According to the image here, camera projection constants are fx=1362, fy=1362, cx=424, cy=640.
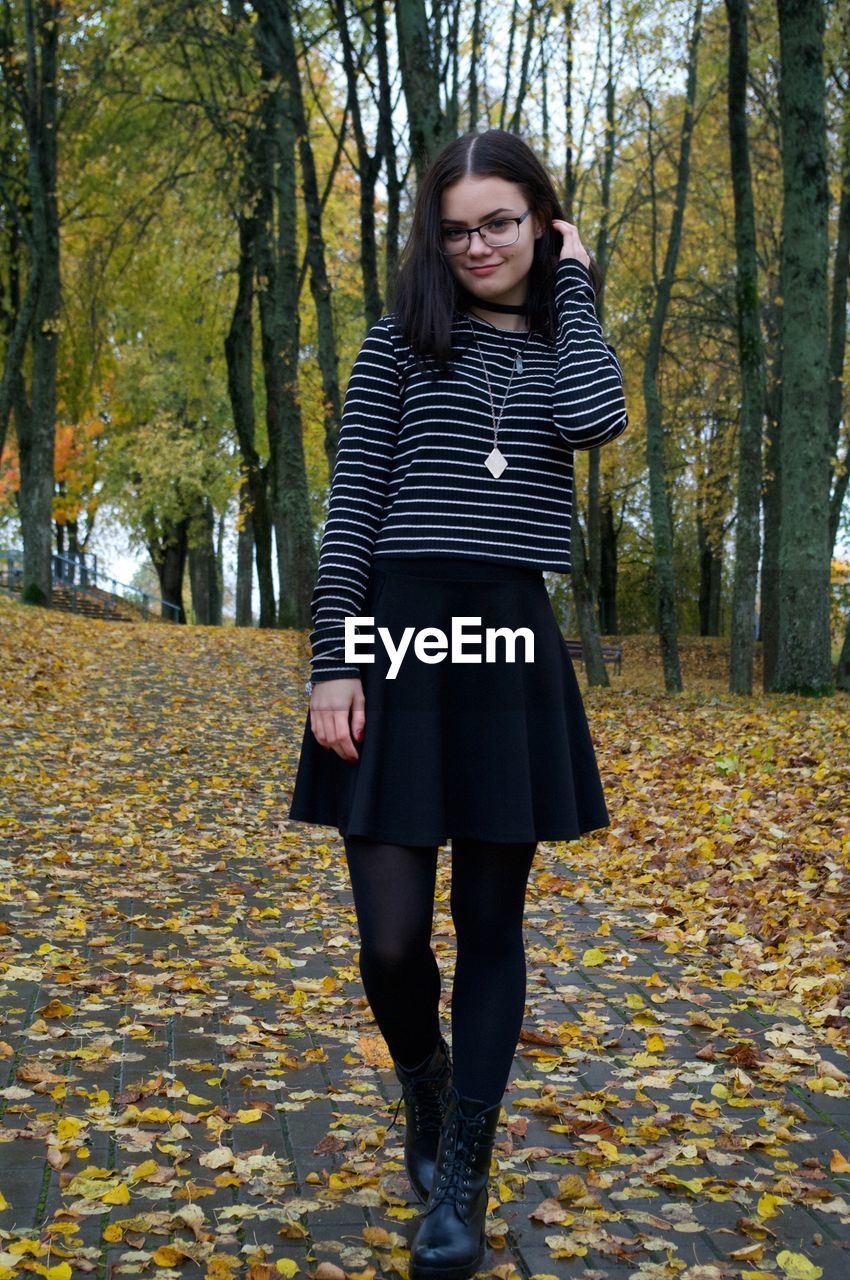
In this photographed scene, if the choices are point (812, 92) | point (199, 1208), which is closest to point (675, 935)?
point (199, 1208)

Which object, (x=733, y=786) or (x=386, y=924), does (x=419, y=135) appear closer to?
(x=733, y=786)

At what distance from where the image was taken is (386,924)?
9.21 feet

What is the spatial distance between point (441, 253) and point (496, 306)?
6.8 inches

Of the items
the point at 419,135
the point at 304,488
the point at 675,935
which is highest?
the point at 419,135

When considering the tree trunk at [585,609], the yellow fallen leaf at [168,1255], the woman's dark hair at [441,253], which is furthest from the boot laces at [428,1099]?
the tree trunk at [585,609]

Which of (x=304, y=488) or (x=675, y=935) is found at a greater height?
(x=304, y=488)

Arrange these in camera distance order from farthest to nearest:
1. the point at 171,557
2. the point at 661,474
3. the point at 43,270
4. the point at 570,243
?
the point at 171,557
the point at 43,270
the point at 661,474
the point at 570,243

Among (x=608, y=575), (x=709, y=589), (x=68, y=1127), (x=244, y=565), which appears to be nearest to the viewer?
(x=68, y=1127)

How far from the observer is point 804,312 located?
40.4 ft

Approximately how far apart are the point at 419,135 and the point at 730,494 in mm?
16134

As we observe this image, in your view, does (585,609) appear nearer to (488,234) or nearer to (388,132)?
(388,132)

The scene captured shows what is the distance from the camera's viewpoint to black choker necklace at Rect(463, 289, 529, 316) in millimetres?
3000

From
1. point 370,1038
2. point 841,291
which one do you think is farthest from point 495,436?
point 841,291

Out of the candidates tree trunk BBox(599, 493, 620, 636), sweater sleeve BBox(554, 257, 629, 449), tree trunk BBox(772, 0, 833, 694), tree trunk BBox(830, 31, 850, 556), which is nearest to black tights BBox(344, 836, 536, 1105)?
sweater sleeve BBox(554, 257, 629, 449)
